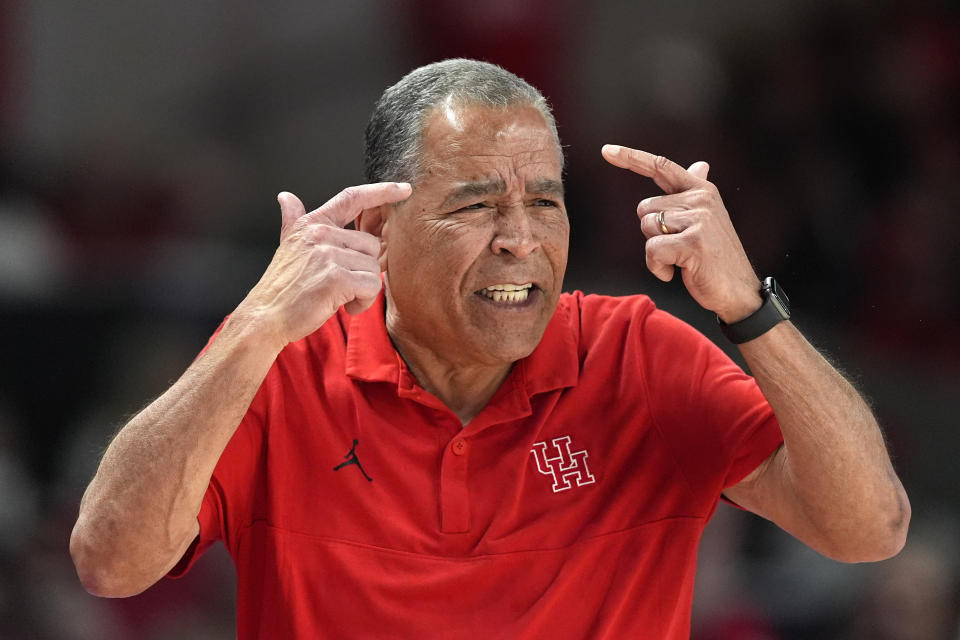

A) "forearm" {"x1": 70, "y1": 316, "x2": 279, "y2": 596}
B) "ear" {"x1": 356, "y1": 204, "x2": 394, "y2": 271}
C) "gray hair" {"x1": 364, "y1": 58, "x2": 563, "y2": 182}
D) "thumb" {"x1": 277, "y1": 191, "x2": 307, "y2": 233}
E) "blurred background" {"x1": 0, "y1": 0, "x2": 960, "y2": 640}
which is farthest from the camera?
"blurred background" {"x1": 0, "y1": 0, "x2": 960, "y2": 640}

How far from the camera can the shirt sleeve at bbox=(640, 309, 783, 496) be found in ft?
7.86

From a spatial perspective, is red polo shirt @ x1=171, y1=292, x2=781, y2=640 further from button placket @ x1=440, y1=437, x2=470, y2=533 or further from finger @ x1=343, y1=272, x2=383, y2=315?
finger @ x1=343, y1=272, x2=383, y2=315

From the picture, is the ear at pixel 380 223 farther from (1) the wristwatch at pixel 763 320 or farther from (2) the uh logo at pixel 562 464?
(1) the wristwatch at pixel 763 320

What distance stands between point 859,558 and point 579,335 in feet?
2.58

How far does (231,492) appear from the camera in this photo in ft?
7.78

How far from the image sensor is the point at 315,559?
7.75 ft

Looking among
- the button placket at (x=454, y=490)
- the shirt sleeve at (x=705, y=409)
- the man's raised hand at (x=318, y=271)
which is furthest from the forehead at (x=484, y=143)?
the button placket at (x=454, y=490)

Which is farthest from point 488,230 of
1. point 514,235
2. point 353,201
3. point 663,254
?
point 663,254

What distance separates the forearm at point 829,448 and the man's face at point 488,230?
48 centimetres

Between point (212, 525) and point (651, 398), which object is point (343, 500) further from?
point (651, 398)

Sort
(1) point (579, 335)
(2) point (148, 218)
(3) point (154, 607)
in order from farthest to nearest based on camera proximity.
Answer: (2) point (148, 218)
(3) point (154, 607)
(1) point (579, 335)

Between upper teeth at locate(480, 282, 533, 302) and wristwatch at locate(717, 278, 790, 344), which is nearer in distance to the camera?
wristwatch at locate(717, 278, 790, 344)

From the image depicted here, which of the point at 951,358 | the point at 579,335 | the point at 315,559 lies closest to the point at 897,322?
the point at 951,358

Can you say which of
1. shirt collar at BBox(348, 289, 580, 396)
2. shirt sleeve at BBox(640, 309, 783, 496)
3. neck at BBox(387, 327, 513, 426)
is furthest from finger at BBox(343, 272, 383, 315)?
shirt sleeve at BBox(640, 309, 783, 496)
